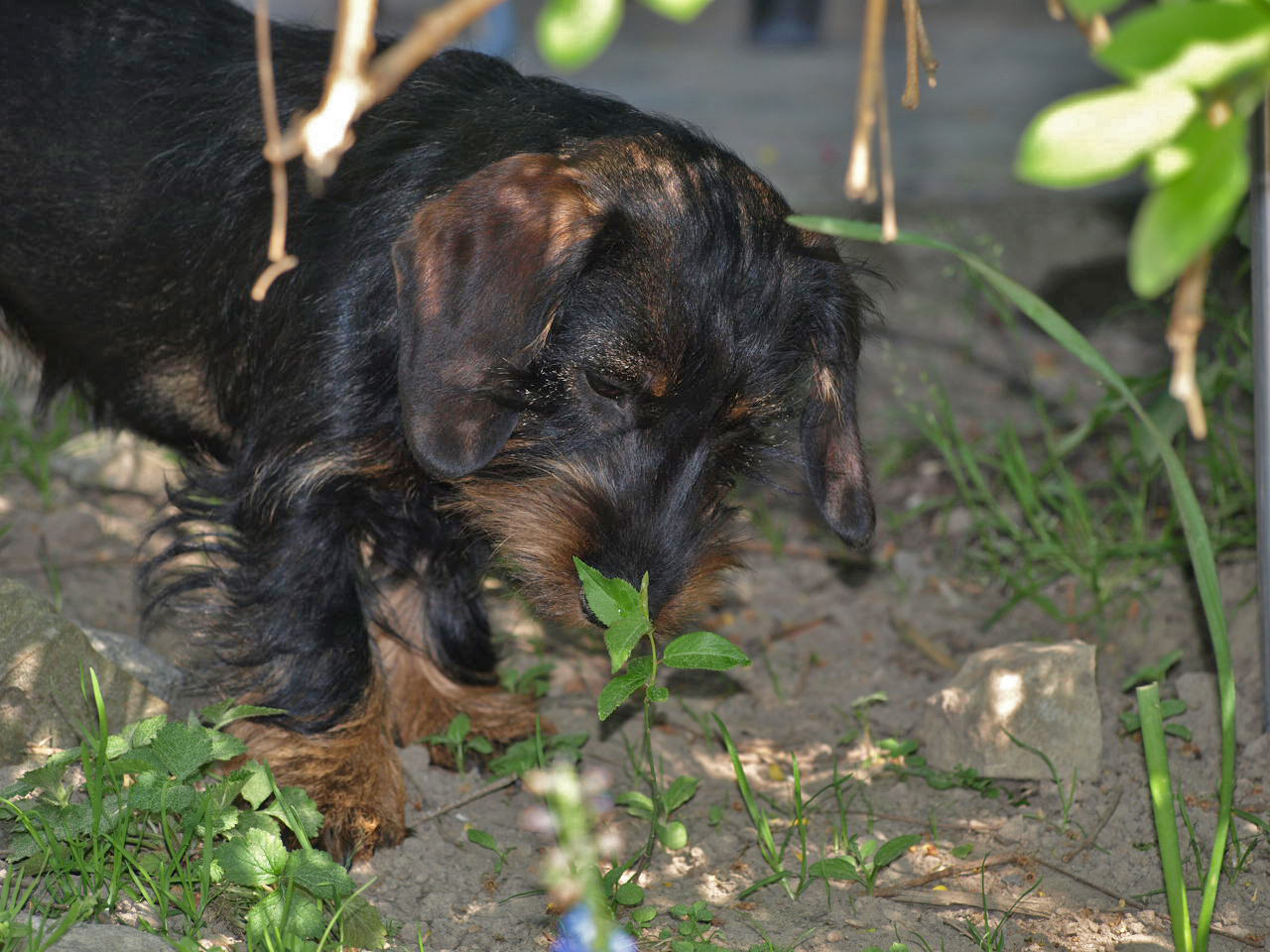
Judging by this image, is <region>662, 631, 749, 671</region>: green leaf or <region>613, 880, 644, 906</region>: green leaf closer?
<region>662, 631, 749, 671</region>: green leaf

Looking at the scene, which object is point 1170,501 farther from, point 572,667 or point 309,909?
point 309,909

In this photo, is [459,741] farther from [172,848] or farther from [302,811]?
[172,848]

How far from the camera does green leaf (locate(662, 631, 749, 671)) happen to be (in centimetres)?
242

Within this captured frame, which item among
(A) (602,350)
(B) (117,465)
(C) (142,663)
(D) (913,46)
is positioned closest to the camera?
(D) (913,46)

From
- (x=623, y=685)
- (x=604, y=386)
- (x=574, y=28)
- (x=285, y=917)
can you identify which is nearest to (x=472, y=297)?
(x=604, y=386)

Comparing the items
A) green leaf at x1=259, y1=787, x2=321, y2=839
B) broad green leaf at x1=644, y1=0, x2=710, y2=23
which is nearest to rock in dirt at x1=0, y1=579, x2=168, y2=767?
green leaf at x1=259, y1=787, x2=321, y2=839

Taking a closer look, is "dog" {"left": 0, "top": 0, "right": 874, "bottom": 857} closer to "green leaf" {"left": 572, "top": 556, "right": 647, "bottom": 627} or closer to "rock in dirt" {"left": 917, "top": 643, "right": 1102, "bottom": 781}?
"green leaf" {"left": 572, "top": 556, "right": 647, "bottom": 627}

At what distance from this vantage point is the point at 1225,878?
2.66m

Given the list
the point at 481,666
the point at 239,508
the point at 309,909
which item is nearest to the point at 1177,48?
the point at 309,909

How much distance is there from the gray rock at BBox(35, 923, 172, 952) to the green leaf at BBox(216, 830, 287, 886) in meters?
0.16

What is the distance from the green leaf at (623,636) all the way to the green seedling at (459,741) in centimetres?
101

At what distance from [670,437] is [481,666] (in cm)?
109

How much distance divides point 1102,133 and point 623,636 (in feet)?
4.77

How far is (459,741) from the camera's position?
3.23 m
